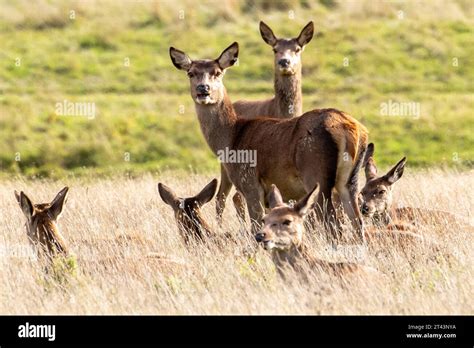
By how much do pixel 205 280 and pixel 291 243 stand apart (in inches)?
33.7

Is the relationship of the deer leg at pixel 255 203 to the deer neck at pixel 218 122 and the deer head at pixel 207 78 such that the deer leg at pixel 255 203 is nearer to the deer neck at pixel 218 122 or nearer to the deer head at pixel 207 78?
the deer neck at pixel 218 122

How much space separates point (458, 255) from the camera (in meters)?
10.3

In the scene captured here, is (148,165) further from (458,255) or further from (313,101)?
(458,255)

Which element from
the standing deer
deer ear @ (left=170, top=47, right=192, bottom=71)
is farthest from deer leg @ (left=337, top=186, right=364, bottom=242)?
the standing deer

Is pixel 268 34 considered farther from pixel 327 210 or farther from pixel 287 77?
pixel 327 210

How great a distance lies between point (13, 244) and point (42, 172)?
449 inches

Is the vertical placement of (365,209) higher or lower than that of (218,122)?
lower

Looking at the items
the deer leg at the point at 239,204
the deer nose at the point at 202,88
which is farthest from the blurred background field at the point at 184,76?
the deer nose at the point at 202,88

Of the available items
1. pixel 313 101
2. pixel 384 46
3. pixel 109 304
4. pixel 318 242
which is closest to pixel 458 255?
pixel 318 242

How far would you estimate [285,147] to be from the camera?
37.5 feet

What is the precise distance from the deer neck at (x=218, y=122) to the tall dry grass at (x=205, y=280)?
0.98m

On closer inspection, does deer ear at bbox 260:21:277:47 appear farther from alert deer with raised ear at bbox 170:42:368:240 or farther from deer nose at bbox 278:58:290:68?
alert deer with raised ear at bbox 170:42:368:240

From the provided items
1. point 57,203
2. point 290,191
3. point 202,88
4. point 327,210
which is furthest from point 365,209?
point 57,203

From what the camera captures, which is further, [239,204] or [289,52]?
[289,52]
